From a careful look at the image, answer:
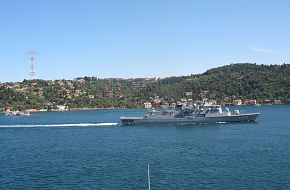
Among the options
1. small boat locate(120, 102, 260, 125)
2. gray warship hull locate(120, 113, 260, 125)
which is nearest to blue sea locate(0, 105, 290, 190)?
gray warship hull locate(120, 113, 260, 125)

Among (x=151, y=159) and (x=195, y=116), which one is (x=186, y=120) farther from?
(x=151, y=159)

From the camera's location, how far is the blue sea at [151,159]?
41188 mm

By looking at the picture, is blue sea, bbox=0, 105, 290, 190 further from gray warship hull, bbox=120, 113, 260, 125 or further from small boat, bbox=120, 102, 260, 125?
small boat, bbox=120, 102, 260, 125

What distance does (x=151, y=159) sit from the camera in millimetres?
53812

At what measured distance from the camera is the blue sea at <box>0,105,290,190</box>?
41.2 meters

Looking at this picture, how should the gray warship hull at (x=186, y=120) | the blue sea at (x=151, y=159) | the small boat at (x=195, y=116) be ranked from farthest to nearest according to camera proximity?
the small boat at (x=195, y=116) < the gray warship hull at (x=186, y=120) < the blue sea at (x=151, y=159)

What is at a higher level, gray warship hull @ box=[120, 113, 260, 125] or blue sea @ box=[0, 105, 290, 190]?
gray warship hull @ box=[120, 113, 260, 125]

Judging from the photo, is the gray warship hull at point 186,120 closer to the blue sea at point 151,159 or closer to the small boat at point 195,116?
the small boat at point 195,116

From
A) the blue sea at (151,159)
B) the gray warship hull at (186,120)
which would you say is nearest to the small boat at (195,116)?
the gray warship hull at (186,120)

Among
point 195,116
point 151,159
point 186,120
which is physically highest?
point 195,116

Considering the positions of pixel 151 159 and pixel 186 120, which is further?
pixel 186 120

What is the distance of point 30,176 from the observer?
149 feet

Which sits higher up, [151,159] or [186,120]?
[186,120]

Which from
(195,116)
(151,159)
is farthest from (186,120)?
(151,159)
